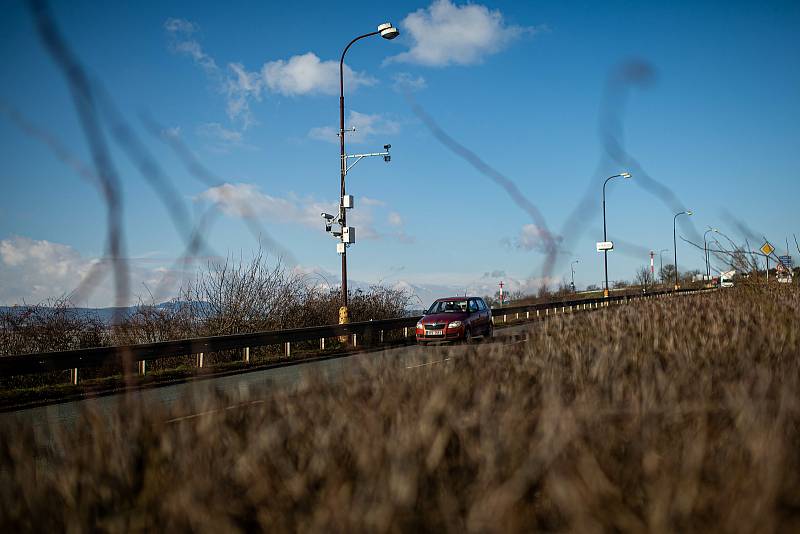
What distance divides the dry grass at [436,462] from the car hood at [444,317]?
17875mm

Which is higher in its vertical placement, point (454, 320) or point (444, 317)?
point (444, 317)

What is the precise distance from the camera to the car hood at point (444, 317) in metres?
20.3

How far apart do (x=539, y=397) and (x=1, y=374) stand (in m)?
12.6

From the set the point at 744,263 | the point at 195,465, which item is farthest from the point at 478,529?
the point at 744,263

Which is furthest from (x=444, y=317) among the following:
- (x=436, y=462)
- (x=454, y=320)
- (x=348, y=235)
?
(x=436, y=462)

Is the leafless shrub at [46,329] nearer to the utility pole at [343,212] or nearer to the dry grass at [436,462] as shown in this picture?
the utility pole at [343,212]

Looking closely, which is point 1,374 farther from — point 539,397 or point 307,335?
point 539,397

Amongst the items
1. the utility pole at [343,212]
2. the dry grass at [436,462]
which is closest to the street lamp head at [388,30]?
the utility pole at [343,212]

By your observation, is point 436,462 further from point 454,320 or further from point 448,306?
point 448,306

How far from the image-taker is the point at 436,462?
163 centimetres

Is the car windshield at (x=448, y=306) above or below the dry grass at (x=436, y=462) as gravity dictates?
above

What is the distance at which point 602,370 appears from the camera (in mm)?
2715

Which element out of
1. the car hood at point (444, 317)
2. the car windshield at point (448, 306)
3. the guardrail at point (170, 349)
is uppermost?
the car windshield at point (448, 306)

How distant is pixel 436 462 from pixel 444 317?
746 inches
